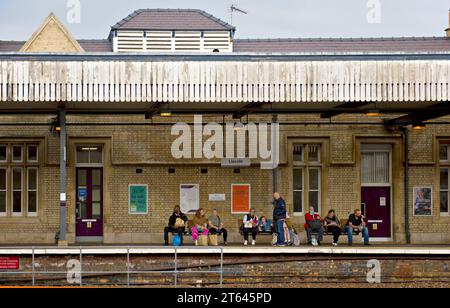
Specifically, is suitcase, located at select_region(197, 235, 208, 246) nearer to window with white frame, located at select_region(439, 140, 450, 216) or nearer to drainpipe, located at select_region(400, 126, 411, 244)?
drainpipe, located at select_region(400, 126, 411, 244)

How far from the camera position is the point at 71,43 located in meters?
30.8

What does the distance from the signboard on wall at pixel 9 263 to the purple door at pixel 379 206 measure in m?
11.3

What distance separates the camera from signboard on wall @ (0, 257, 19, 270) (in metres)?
18.4

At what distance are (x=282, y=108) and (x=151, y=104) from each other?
147 inches

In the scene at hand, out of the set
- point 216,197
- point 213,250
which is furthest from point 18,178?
point 213,250

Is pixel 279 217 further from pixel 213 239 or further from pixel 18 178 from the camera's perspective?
pixel 18 178

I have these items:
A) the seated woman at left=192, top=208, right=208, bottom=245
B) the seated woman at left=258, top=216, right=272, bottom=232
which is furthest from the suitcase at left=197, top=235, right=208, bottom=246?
the seated woman at left=258, top=216, right=272, bottom=232

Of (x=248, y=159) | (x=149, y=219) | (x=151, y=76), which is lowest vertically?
(x=149, y=219)

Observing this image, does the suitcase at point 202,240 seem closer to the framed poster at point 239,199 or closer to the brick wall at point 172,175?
the brick wall at point 172,175

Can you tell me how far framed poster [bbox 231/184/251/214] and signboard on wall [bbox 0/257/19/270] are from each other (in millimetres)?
8068

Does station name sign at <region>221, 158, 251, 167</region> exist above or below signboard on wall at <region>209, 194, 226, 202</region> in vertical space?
above

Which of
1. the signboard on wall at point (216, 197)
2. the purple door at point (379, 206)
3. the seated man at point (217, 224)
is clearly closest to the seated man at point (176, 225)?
the seated man at point (217, 224)
